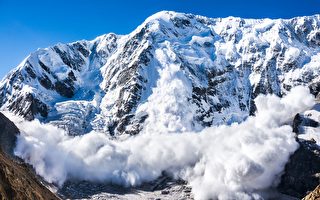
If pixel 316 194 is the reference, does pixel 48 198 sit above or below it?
above

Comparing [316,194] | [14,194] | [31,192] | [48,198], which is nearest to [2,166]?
[14,194]

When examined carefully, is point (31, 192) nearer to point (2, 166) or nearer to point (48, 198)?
point (2, 166)

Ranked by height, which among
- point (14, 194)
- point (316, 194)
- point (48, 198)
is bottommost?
point (316, 194)

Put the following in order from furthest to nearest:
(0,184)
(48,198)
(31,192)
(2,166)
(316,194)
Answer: (48,198) → (31,192) → (2,166) → (0,184) → (316,194)

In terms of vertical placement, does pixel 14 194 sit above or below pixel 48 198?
Answer: below

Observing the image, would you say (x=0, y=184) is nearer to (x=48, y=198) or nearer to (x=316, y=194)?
(x=48, y=198)

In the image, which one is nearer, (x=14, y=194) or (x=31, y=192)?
(x=14, y=194)

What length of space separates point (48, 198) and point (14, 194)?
55.5 metres

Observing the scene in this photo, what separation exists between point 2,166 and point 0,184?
36.2ft

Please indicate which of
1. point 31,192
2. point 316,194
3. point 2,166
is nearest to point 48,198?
point 31,192

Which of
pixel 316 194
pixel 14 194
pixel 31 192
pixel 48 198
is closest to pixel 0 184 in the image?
pixel 14 194

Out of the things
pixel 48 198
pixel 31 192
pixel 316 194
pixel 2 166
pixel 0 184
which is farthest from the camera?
pixel 48 198

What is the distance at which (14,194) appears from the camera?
5212 inches

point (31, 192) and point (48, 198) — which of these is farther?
point (48, 198)
